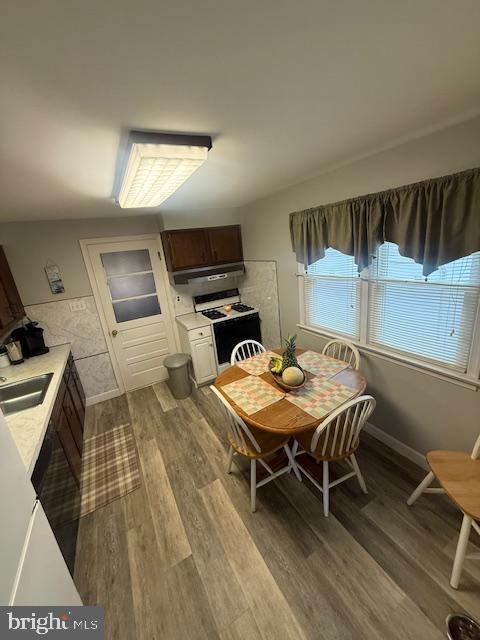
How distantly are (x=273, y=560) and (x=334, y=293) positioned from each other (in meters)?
2.12

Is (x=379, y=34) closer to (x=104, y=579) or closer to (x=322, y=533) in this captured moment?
(x=322, y=533)

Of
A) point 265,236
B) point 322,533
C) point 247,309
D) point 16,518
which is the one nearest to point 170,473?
point 322,533

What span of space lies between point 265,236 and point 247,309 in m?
1.07

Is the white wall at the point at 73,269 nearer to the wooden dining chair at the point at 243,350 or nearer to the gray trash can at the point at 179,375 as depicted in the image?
the gray trash can at the point at 179,375

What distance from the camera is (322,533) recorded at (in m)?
1.62

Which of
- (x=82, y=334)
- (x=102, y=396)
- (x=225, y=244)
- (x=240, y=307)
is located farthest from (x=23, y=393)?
(x=225, y=244)

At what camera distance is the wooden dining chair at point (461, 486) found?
1242 mm

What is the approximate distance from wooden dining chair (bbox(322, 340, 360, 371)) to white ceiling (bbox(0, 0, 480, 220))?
1.60 m

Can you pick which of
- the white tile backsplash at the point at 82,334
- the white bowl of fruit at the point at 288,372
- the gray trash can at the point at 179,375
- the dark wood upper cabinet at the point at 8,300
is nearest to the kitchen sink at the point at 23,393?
the dark wood upper cabinet at the point at 8,300

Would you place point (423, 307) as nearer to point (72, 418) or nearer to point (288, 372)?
point (288, 372)

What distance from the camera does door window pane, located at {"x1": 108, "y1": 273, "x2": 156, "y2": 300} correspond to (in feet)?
10.9

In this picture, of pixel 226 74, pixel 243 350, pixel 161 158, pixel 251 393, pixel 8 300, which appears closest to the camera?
pixel 226 74

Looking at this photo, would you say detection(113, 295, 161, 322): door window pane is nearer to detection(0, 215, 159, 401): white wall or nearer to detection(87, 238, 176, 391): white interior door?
detection(87, 238, 176, 391): white interior door

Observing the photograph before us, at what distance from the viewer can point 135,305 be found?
3473 mm
